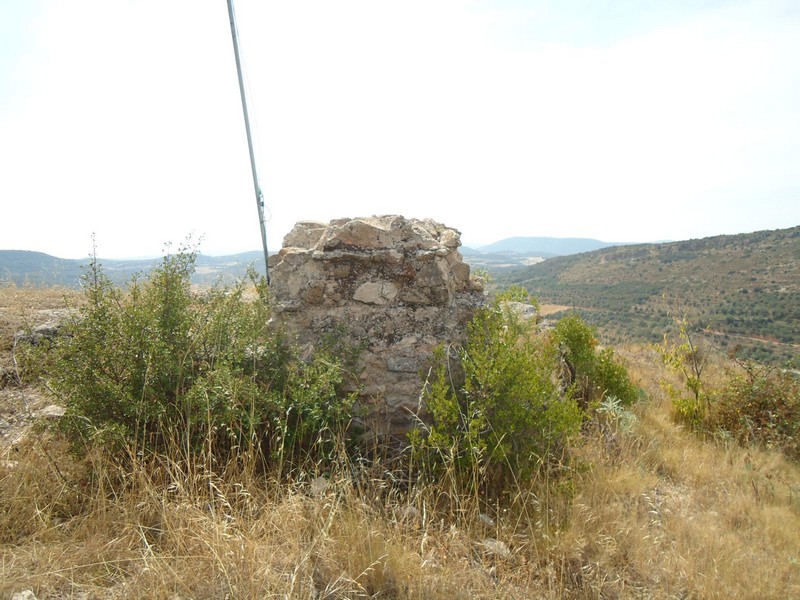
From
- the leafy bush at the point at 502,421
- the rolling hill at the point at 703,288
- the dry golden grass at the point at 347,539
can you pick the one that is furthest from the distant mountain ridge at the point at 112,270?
the rolling hill at the point at 703,288

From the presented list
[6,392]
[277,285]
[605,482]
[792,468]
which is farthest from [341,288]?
[792,468]

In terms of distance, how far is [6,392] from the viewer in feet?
12.4

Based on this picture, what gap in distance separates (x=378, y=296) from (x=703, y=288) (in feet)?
120

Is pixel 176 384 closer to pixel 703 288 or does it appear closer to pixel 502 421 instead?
pixel 502 421

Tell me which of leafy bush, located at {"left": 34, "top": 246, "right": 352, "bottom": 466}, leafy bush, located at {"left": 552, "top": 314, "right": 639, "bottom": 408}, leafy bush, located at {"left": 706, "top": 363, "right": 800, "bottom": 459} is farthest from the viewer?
leafy bush, located at {"left": 552, "top": 314, "right": 639, "bottom": 408}

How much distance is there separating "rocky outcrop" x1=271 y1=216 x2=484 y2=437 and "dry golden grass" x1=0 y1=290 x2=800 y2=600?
1.08 metres

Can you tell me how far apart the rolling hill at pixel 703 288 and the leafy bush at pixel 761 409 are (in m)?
11.9

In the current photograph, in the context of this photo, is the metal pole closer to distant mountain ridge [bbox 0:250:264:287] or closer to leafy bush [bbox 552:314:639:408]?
distant mountain ridge [bbox 0:250:264:287]

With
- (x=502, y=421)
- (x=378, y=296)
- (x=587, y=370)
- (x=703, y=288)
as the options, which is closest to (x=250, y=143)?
(x=378, y=296)

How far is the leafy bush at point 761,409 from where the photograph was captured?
4.39 meters

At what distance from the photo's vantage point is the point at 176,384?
9.14 feet

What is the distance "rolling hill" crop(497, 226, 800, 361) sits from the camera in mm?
22078

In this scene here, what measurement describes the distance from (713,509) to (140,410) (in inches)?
165

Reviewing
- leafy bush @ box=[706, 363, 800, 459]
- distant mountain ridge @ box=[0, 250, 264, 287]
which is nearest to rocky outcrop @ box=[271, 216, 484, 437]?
distant mountain ridge @ box=[0, 250, 264, 287]
